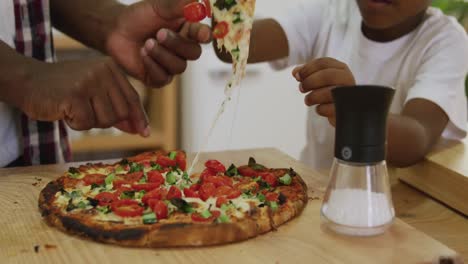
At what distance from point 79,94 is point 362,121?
62cm

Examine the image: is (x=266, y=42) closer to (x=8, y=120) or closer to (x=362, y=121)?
(x=8, y=120)

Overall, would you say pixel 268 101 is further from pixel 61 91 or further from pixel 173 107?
pixel 61 91

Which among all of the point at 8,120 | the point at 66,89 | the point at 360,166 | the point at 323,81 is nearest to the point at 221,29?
the point at 323,81

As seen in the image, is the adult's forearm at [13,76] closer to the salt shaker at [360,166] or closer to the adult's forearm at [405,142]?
the salt shaker at [360,166]

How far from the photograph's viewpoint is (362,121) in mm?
939

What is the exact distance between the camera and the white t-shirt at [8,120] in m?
1.41

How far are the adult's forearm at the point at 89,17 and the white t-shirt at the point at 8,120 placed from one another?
8.5 inches

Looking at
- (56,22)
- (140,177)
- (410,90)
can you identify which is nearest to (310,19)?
(410,90)

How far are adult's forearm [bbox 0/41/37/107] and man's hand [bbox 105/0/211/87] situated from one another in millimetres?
336

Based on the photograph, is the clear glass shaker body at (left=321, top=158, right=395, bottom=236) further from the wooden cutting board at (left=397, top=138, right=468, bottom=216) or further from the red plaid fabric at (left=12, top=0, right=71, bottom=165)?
the red plaid fabric at (left=12, top=0, right=71, bottom=165)

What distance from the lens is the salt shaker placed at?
94 cm

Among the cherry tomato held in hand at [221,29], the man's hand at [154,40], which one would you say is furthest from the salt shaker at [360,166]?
the man's hand at [154,40]

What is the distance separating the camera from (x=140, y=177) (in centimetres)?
126

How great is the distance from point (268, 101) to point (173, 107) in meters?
0.61
